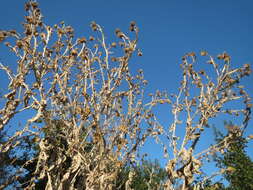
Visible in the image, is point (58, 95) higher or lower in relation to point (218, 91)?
lower

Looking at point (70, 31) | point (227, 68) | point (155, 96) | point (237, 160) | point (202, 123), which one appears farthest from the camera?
point (237, 160)

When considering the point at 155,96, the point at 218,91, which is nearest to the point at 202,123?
the point at 218,91

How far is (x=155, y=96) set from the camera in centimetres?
534

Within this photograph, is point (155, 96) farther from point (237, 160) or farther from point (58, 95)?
point (237, 160)

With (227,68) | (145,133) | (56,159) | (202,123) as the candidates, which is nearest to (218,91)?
(227,68)

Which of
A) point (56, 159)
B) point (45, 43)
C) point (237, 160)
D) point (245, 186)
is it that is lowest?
point (56, 159)

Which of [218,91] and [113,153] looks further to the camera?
[113,153]

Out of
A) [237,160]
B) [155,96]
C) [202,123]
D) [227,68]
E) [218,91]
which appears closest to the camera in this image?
[202,123]

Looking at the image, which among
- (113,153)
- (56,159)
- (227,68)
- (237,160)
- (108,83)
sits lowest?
(56,159)

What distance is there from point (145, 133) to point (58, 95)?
1692mm

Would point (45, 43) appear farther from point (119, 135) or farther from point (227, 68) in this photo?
point (227, 68)

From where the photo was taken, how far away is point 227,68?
3951mm

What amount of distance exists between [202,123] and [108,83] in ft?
4.91

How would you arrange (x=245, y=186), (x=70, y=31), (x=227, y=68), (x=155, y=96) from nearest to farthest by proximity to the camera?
(x=227, y=68)
(x=70, y=31)
(x=155, y=96)
(x=245, y=186)
